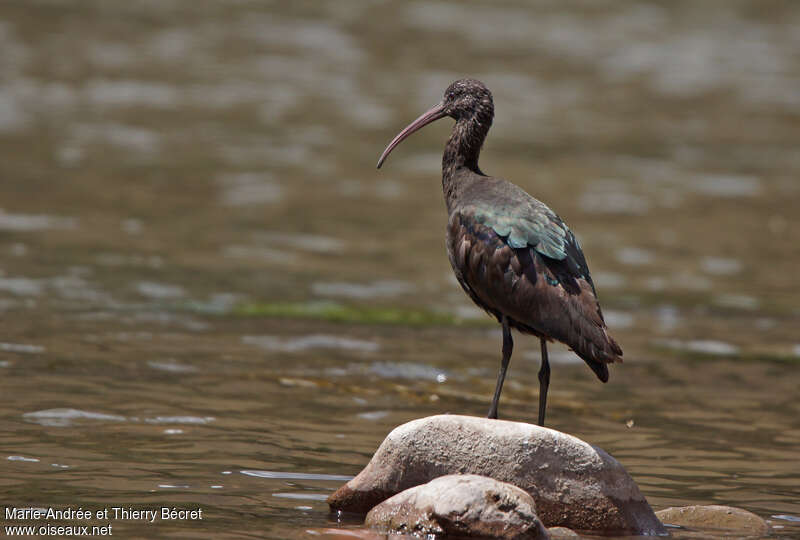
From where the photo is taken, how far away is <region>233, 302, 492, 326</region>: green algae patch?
17.5 meters

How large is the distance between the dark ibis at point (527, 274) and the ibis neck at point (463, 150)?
0.39m

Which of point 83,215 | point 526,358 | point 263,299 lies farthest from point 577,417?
point 83,215

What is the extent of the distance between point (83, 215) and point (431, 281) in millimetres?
6018

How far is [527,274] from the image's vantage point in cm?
979

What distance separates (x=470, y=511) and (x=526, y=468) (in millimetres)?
695

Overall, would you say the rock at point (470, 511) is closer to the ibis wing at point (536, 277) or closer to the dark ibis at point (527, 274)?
the dark ibis at point (527, 274)

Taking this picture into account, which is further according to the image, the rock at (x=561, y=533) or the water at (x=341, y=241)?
the water at (x=341, y=241)

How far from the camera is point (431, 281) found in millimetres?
20281

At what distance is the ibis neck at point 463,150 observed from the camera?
1070 centimetres

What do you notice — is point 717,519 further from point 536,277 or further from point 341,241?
point 341,241

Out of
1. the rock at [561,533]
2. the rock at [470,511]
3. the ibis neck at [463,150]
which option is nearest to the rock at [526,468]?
the rock at [561,533]

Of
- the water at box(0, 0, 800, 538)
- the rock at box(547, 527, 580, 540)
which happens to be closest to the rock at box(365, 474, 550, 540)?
the rock at box(547, 527, 580, 540)

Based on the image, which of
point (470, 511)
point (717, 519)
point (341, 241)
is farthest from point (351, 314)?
point (470, 511)

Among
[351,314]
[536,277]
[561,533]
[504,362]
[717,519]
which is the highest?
[351,314]
